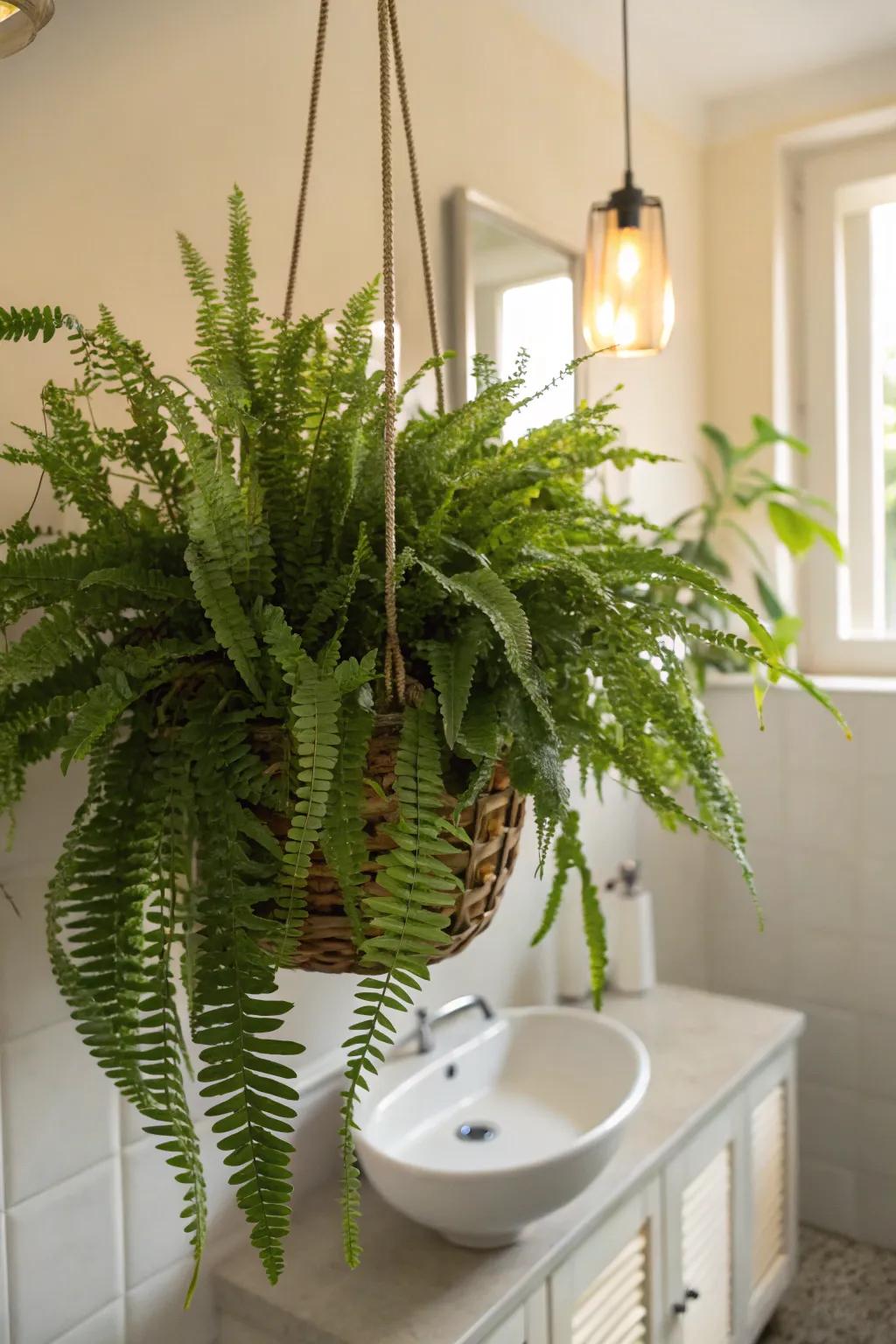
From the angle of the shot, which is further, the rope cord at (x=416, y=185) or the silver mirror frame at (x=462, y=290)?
the silver mirror frame at (x=462, y=290)

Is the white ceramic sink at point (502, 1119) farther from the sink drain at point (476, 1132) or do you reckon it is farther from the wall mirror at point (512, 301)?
the wall mirror at point (512, 301)

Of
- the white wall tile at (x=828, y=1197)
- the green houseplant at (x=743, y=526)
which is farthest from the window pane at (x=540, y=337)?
the white wall tile at (x=828, y=1197)

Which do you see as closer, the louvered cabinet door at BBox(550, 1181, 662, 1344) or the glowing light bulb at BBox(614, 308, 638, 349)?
the louvered cabinet door at BBox(550, 1181, 662, 1344)

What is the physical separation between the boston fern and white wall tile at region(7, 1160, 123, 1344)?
0.39 metres

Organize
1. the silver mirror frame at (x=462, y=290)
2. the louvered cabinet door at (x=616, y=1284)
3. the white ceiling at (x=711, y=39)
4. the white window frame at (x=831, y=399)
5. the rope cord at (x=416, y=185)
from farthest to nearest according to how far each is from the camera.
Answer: the white window frame at (x=831, y=399)
the white ceiling at (x=711, y=39)
the silver mirror frame at (x=462, y=290)
the louvered cabinet door at (x=616, y=1284)
the rope cord at (x=416, y=185)

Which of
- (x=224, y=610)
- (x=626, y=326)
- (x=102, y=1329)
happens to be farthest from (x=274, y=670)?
(x=626, y=326)

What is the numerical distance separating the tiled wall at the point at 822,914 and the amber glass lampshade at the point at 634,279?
3.18 feet

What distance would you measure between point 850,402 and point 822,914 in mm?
1104

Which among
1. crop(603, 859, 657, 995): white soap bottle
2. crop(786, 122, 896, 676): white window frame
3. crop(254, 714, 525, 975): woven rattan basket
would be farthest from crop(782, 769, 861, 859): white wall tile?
crop(254, 714, 525, 975): woven rattan basket

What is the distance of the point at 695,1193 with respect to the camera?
1637 millimetres

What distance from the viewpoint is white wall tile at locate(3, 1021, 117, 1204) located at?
1.06 m

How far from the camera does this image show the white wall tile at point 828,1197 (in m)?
2.25

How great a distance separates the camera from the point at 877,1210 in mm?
2219

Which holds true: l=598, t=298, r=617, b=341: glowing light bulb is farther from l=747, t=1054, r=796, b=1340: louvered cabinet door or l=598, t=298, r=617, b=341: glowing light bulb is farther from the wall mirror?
l=747, t=1054, r=796, b=1340: louvered cabinet door
